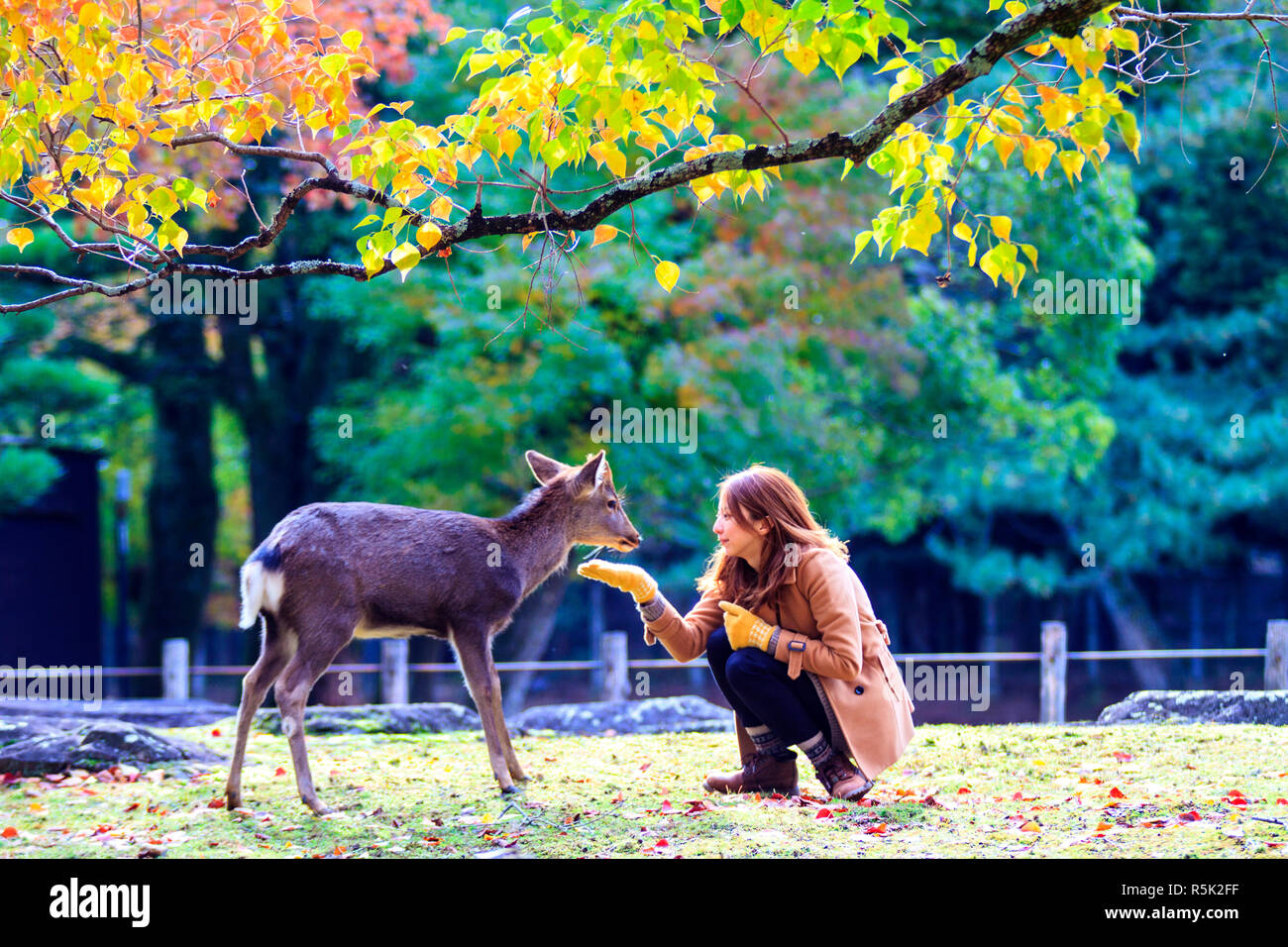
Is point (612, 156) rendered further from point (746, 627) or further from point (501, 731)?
point (501, 731)

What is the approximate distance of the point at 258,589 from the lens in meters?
6.26

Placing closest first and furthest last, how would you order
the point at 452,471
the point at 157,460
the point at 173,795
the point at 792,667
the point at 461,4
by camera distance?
the point at 792,667
the point at 173,795
the point at 452,471
the point at 461,4
the point at 157,460

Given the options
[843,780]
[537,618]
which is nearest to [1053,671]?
[843,780]

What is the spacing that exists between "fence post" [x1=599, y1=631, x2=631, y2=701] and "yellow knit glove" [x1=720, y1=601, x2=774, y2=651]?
556 centimetres

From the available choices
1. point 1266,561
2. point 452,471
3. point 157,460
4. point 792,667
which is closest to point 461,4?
point 452,471

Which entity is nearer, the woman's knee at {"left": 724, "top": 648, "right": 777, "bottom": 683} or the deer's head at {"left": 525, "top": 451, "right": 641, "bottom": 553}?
the woman's knee at {"left": 724, "top": 648, "right": 777, "bottom": 683}

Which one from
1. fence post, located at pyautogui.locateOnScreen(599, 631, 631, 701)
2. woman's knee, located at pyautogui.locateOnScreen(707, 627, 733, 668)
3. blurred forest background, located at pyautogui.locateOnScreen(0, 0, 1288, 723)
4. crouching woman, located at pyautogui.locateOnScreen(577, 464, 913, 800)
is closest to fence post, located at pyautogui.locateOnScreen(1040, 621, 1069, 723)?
blurred forest background, located at pyautogui.locateOnScreen(0, 0, 1288, 723)

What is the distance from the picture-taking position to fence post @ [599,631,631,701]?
35.8 feet

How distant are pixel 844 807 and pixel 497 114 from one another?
3233 mm

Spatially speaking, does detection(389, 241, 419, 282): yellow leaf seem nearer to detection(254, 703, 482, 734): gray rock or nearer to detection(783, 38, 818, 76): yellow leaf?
detection(783, 38, 818, 76): yellow leaf

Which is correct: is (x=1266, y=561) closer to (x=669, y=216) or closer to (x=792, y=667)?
(x=669, y=216)

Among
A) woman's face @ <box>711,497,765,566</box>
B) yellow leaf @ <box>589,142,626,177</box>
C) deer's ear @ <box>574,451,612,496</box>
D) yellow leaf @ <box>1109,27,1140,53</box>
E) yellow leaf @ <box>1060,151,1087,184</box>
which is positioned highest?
yellow leaf @ <box>1109,27,1140,53</box>

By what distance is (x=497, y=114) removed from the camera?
5.27 metres

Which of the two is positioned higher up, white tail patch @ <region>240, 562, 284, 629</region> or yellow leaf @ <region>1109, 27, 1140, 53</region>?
yellow leaf @ <region>1109, 27, 1140, 53</region>
